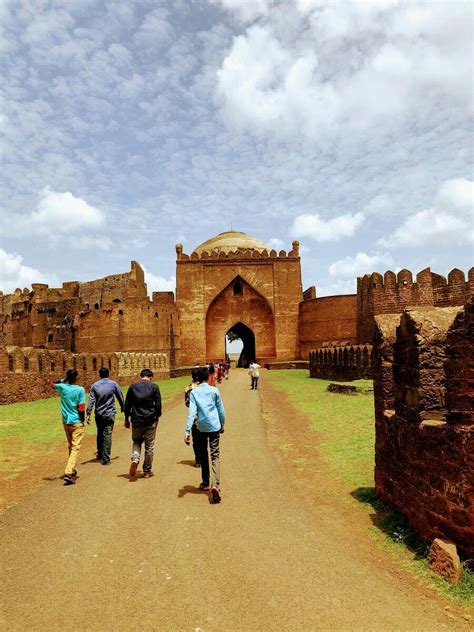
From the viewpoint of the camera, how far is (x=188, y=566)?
3773 millimetres

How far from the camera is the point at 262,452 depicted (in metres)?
8.14

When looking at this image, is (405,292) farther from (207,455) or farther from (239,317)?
(207,455)

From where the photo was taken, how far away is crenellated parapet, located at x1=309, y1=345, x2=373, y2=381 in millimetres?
19688

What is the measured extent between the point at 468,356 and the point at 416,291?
2108cm

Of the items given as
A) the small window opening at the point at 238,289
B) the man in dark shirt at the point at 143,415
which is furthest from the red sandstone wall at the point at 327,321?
the man in dark shirt at the point at 143,415

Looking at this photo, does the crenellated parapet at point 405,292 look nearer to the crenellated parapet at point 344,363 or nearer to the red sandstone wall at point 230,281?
the crenellated parapet at point 344,363

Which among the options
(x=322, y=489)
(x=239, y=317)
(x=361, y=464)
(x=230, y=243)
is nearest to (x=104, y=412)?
(x=322, y=489)

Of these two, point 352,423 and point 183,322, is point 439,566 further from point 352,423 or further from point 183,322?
point 183,322

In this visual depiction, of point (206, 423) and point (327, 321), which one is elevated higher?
point (327, 321)

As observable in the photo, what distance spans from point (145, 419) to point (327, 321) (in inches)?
1198

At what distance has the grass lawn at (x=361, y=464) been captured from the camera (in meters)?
3.61

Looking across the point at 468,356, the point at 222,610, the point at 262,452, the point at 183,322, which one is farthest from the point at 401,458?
the point at 183,322

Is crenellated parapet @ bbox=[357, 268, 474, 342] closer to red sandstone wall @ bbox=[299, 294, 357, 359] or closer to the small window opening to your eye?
red sandstone wall @ bbox=[299, 294, 357, 359]

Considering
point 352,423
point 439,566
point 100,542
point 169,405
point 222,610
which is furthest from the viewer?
point 169,405
